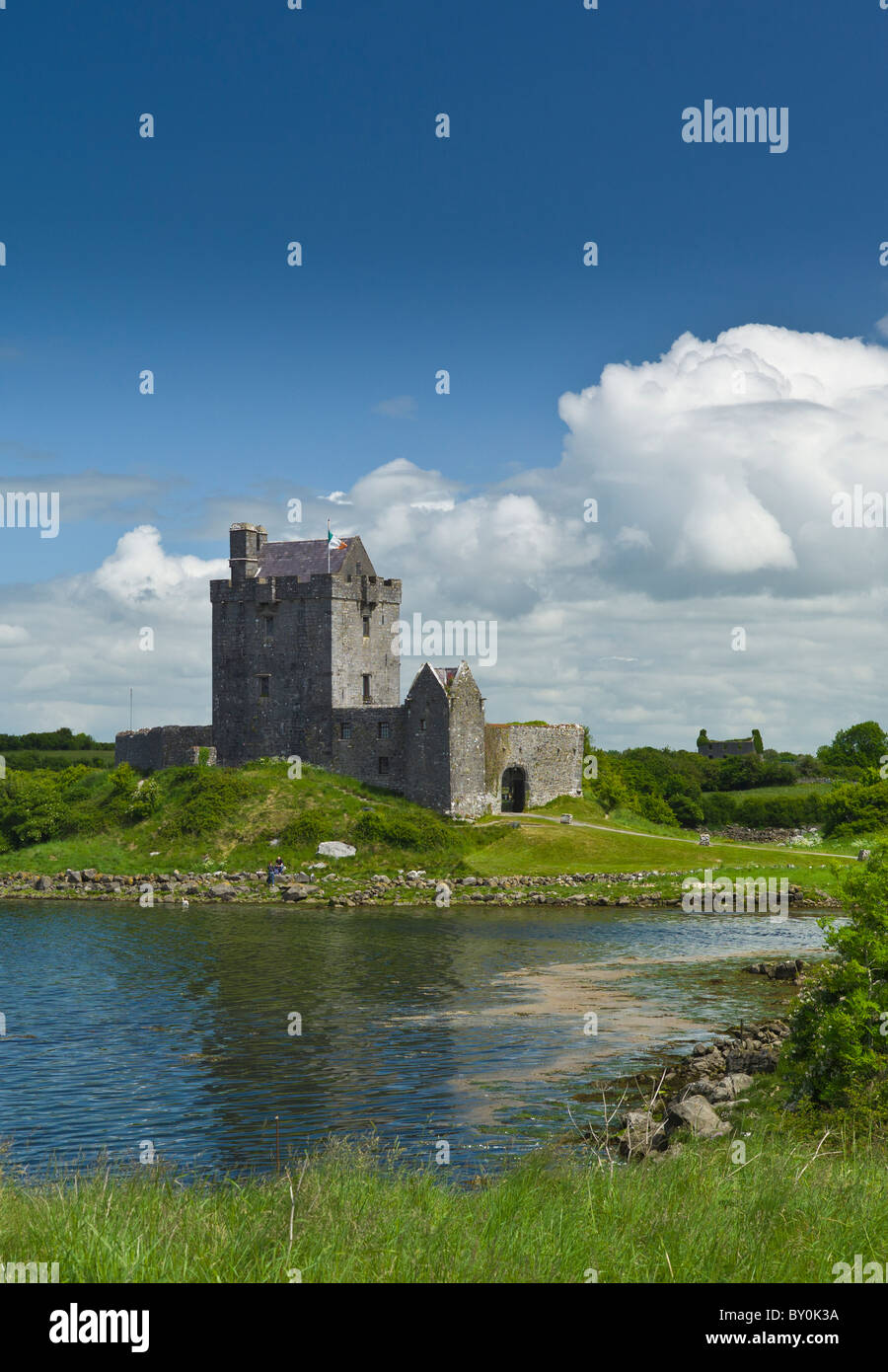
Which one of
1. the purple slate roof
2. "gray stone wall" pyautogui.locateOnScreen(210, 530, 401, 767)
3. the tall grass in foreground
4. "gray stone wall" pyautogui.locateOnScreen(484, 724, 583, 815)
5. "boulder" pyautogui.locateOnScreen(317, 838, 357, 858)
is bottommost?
"boulder" pyautogui.locateOnScreen(317, 838, 357, 858)

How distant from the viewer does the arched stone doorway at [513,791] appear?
260ft

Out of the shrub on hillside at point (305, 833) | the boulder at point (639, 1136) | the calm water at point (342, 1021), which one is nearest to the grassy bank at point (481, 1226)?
the boulder at point (639, 1136)

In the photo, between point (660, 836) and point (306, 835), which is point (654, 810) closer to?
point (660, 836)

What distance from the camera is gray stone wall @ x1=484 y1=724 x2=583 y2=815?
76562 mm

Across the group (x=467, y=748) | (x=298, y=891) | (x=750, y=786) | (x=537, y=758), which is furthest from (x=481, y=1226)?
(x=750, y=786)

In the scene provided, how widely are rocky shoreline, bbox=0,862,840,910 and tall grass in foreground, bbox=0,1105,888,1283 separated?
45.5m

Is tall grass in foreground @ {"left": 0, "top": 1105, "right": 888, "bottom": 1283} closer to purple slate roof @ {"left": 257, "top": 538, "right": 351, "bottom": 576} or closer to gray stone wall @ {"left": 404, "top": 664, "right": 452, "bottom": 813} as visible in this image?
gray stone wall @ {"left": 404, "top": 664, "right": 452, "bottom": 813}

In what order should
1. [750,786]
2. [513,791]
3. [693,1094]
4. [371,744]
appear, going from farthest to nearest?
[750,786] < [513,791] < [371,744] < [693,1094]

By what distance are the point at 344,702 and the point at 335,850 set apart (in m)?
13.2

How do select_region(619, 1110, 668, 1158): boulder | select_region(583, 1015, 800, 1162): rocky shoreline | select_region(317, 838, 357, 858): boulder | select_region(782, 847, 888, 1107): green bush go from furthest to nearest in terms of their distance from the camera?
select_region(317, 838, 357, 858): boulder < select_region(583, 1015, 800, 1162): rocky shoreline < select_region(782, 847, 888, 1107): green bush < select_region(619, 1110, 668, 1158): boulder

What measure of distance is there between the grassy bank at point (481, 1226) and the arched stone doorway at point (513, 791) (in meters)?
64.8

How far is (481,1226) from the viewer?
11.5 meters

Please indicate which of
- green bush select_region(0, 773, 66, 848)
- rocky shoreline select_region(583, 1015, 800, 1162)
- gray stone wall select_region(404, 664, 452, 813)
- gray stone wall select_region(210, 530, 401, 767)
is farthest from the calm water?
gray stone wall select_region(210, 530, 401, 767)

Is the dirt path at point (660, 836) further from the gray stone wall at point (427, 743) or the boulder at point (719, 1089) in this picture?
the boulder at point (719, 1089)
